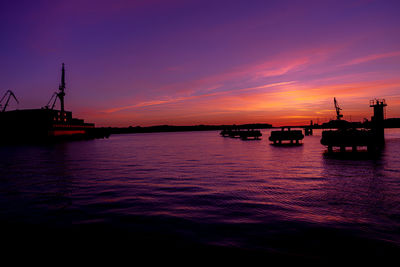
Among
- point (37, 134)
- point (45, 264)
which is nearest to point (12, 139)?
point (37, 134)

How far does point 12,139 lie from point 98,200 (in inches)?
4422

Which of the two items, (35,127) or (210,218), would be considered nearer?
(210,218)

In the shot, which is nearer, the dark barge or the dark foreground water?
the dark foreground water

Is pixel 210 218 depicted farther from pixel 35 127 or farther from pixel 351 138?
pixel 35 127

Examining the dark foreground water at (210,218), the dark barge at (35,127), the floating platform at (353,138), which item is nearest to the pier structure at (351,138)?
the floating platform at (353,138)

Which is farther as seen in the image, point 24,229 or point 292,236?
point 24,229

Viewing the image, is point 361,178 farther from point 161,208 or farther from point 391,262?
point 161,208

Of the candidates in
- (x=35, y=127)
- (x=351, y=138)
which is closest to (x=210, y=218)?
(x=351, y=138)

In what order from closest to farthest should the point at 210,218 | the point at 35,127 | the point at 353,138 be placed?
the point at 210,218 → the point at 353,138 → the point at 35,127

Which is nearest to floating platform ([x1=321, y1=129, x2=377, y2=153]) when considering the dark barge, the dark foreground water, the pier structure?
the pier structure

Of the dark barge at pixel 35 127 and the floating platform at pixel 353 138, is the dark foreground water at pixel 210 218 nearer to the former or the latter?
the floating platform at pixel 353 138

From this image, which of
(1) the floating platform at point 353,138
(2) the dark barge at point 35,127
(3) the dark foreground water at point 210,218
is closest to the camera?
(3) the dark foreground water at point 210,218

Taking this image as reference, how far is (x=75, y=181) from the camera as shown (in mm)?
A: 20625

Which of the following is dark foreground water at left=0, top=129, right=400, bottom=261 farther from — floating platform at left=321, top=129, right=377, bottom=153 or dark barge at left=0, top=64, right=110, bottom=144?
dark barge at left=0, top=64, right=110, bottom=144
